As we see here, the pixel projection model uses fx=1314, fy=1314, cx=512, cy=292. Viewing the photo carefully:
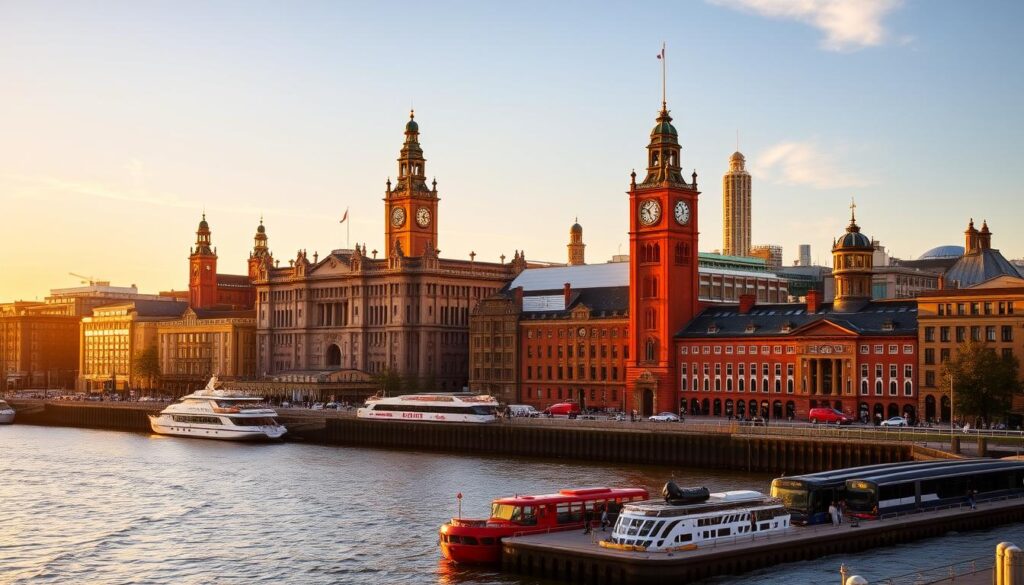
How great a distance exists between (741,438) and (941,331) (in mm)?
26611

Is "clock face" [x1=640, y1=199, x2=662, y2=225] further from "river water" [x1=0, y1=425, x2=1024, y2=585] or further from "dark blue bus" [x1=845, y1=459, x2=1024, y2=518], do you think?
"dark blue bus" [x1=845, y1=459, x2=1024, y2=518]

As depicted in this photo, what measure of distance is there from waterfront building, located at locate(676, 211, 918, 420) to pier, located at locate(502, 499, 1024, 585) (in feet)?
195

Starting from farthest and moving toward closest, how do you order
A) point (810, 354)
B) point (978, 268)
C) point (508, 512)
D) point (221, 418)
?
point (978, 268) → point (221, 418) → point (810, 354) → point (508, 512)

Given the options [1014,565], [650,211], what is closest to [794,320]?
[650,211]

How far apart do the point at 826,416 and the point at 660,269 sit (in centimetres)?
2906

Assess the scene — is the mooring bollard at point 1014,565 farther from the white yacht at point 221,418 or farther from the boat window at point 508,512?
the white yacht at point 221,418

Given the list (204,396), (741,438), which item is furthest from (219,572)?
(204,396)

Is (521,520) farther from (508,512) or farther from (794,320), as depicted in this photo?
(794,320)

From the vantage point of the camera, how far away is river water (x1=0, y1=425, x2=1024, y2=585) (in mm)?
65188

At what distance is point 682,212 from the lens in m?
149

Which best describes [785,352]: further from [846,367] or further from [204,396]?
[204,396]

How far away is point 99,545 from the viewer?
73312mm

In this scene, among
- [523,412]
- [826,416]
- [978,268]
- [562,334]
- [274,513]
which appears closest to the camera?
[274,513]

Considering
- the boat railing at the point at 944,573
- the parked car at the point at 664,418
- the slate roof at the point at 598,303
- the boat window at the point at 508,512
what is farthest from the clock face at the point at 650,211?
the boat railing at the point at 944,573
